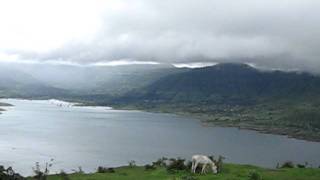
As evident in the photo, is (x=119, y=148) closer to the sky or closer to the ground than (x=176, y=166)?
closer to the ground

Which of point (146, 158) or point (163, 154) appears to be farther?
point (163, 154)

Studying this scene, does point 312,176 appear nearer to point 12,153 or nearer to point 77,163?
point 77,163

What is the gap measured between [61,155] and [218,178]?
91.4 metres

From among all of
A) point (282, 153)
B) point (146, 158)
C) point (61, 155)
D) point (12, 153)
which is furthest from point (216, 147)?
point (12, 153)

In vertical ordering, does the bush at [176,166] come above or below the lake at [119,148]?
above

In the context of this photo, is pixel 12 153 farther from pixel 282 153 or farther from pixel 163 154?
pixel 282 153

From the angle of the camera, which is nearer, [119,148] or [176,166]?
[176,166]

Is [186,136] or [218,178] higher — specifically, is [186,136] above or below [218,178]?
below

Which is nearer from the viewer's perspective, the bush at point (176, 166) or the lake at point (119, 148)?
the bush at point (176, 166)

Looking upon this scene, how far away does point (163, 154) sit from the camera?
13112 centimetres

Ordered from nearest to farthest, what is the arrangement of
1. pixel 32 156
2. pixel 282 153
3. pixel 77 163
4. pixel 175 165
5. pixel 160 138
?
pixel 175 165, pixel 77 163, pixel 32 156, pixel 282 153, pixel 160 138

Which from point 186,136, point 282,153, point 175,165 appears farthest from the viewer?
point 186,136

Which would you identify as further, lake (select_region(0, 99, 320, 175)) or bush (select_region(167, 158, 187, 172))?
lake (select_region(0, 99, 320, 175))

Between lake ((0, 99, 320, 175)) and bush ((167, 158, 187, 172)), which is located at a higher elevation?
bush ((167, 158, 187, 172))
